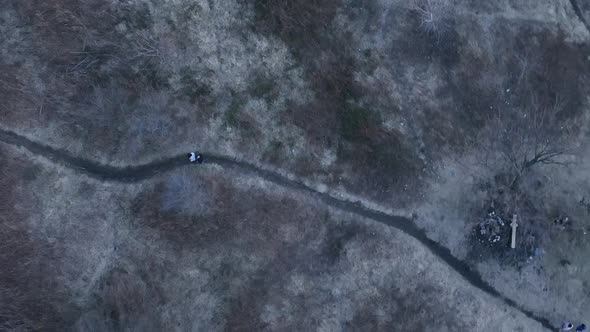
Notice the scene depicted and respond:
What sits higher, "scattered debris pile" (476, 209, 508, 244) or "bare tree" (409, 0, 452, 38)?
"bare tree" (409, 0, 452, 38)

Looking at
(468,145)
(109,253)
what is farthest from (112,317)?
(468,145)

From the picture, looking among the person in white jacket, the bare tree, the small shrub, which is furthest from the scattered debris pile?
the person in white jacket

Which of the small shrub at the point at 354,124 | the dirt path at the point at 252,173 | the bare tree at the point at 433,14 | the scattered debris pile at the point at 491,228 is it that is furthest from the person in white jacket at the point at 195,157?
the scattered debris pile at the point at 491,228

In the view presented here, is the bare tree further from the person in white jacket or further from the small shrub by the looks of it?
the person in white jacket

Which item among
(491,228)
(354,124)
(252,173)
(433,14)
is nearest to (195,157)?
(252,173)

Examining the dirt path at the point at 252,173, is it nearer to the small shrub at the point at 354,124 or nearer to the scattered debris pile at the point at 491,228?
the scattered debris pile at the point at 491,228

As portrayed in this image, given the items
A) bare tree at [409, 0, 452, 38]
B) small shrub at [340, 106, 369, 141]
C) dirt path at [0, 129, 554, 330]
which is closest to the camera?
dirt path at [0, 129, 554, 330]

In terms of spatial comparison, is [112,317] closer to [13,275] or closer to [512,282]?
[13,275]

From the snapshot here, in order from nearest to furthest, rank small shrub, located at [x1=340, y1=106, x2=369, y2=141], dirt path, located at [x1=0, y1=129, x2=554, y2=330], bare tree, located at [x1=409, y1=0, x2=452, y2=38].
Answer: dirt path, located at [x1=0, y1=129, x2=554, y2=330]
small shrub, located at [x1=340, y1=106, x2=369, y2=141]
bare tree, located at [x1=409, y1=0, x2=452, y2=38]
